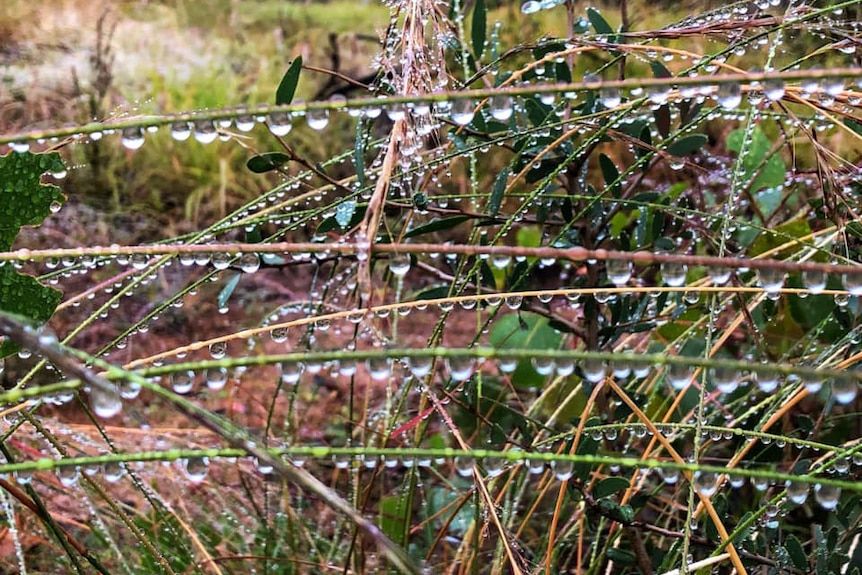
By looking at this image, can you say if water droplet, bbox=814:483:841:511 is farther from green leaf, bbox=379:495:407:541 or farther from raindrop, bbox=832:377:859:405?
green leaf, bbox=379:495:407:541

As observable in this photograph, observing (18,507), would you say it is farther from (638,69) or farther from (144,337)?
(638,69)

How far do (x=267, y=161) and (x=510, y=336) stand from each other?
465 mm

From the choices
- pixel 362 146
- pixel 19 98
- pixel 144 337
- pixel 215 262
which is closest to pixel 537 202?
pixel 362 146

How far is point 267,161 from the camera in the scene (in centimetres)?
73

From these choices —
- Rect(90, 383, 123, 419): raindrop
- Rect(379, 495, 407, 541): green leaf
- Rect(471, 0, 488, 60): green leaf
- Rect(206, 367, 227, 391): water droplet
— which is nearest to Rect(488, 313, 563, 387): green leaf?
Rect(379, 495, 407, 541): green leaf

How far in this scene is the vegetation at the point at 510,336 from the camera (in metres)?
0.45

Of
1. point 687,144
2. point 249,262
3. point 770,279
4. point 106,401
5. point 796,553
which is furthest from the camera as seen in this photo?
point 687,144

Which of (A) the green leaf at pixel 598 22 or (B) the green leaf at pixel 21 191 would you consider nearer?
(B) the green leaf at pixel 21 191

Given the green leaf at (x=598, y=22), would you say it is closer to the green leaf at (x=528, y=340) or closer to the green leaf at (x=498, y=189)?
the green leaf at (x=498, y=189)

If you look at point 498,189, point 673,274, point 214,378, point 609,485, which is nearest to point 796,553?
point 609,485

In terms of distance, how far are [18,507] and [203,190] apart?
1.98m

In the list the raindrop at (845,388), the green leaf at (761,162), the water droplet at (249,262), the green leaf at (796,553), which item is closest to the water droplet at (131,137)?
the water droplet at (249,262)

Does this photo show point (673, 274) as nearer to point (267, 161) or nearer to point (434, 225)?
point (434, 225)

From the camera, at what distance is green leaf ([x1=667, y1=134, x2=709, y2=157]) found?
33.2 inches
